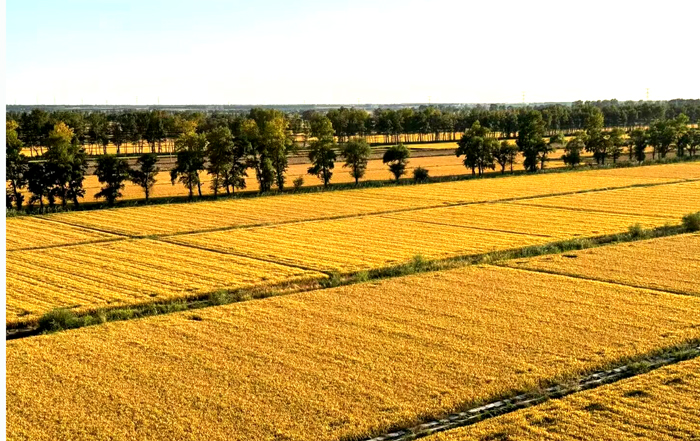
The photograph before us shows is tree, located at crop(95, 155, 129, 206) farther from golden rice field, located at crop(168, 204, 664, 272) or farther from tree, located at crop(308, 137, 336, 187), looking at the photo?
golden rice field, located at crop(168, 204, 664, 272)

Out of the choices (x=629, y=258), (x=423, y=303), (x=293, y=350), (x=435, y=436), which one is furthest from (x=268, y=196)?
(x=435, y=436)

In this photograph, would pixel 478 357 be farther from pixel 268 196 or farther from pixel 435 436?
pixel 268 196

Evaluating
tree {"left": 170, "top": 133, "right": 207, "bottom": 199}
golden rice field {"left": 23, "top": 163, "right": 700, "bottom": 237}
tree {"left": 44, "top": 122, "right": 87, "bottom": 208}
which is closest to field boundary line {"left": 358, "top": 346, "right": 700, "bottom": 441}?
golden rice field {"left": 23, "top": 163, "right": 700, "bottom": 237}

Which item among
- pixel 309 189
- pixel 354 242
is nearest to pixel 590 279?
pixel 354 242

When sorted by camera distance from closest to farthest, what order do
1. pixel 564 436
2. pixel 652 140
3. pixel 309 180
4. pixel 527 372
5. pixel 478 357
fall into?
1. pixel 564 436
2. pixel 527 372
3. pixel 478 357
4. pixel 309 180
5. pixel 652 140

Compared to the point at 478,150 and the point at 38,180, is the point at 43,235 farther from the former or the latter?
the point at 478,150

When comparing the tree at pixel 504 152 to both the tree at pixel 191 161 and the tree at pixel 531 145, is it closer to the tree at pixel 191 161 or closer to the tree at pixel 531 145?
the tree at pixel 531 145
